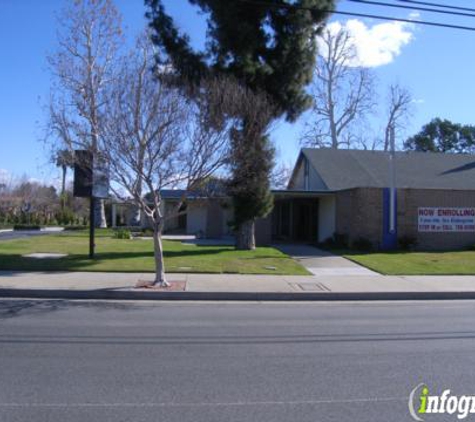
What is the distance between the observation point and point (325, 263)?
19.1m

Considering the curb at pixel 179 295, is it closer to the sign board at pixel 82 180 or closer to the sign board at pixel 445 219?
the sign board at pixel 82 180

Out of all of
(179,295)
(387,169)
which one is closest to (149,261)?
(179,295)

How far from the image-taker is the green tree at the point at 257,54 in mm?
19828

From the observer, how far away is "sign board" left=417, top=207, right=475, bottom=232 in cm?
2398

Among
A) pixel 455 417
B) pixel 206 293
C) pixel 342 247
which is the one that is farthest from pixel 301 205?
pixel 455 417

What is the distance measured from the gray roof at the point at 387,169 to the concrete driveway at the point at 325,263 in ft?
19.5

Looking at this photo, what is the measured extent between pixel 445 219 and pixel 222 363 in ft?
Answer: 65.6

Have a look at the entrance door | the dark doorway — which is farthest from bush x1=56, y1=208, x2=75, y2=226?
the entrance door

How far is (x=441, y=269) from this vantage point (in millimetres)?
17500

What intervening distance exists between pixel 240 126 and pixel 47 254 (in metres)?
8.15

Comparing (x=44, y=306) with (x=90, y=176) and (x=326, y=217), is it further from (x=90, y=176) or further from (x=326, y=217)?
(x=326, y=217)

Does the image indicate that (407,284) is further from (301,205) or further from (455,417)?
(301,205)

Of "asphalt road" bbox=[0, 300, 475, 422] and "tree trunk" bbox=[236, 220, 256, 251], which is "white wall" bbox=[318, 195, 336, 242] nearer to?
"tree trunk" bbox=[236, 220, 256, 251]

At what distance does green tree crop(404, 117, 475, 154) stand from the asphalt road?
191 ft
